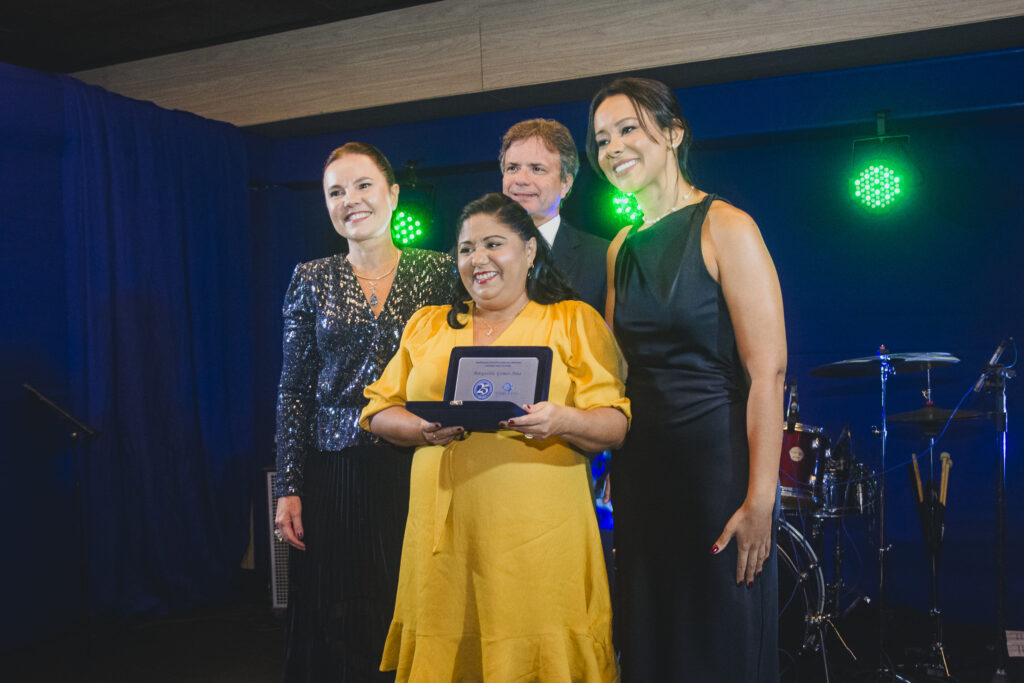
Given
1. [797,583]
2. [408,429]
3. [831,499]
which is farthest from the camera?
[831,499]

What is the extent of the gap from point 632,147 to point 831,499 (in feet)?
9.73

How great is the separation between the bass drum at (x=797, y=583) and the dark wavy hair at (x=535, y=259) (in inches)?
100

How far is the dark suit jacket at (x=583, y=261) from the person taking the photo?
2.29 metres

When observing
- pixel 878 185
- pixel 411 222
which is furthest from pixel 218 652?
pixel 878 185

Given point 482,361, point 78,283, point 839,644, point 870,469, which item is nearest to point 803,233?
point 870,469

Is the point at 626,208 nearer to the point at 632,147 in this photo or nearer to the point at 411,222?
the point at 411,222

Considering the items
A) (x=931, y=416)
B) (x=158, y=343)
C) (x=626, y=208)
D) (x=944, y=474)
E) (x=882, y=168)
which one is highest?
(x=882, y=168)

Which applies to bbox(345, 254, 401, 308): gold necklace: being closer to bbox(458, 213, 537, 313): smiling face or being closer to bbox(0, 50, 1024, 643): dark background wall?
bbox(458, 213, 537, 313): smiling face

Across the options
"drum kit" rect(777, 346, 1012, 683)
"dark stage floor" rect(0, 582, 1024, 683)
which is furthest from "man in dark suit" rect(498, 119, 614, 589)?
"dark stage floor" rect(0, 582, 1024, 683)

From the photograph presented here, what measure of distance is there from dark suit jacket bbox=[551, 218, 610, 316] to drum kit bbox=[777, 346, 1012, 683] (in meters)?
2.06

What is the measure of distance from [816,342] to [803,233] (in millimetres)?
646

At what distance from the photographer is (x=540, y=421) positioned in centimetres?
164

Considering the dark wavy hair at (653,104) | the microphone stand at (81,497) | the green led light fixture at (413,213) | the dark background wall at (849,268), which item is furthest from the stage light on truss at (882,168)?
the microphone stand at (81,497)

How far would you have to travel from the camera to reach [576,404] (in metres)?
1.78
